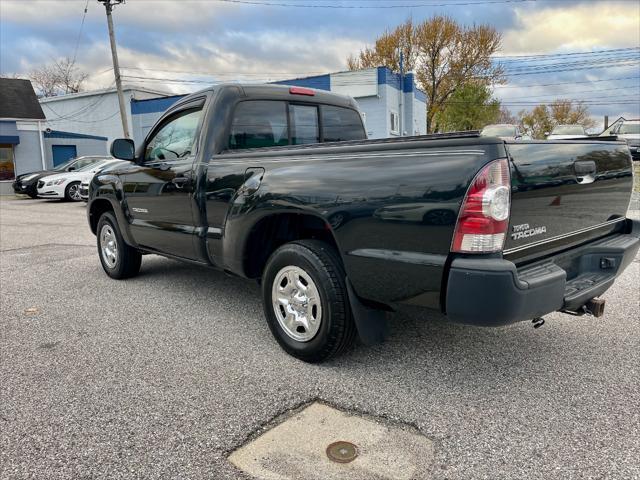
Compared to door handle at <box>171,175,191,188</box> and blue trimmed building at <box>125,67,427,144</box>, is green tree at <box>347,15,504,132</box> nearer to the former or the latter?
blue trimmed building at <box>125,67,427,144</box>

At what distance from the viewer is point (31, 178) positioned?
62.6ft

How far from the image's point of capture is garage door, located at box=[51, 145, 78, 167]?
2688 cm

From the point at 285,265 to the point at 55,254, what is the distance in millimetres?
5579

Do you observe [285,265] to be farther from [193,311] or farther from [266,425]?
[193,311]

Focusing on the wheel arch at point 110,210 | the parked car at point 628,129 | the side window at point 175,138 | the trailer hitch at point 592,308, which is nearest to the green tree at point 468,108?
the parked car at point 628,129

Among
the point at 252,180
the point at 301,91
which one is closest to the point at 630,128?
the point at 301,91

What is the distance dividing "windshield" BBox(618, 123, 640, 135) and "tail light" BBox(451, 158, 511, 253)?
24.1 metres

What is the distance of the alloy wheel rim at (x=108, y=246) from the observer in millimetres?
5891

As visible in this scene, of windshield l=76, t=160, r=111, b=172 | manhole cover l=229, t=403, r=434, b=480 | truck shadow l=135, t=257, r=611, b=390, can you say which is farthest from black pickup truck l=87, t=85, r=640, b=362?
windshield l=76, t=160, r=111, b=172

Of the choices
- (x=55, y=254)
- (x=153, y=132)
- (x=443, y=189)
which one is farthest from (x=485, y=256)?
(x=55, y=254)

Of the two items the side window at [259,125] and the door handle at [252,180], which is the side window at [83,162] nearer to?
the side window at [259,125]

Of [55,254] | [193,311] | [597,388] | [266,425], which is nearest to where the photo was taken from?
[266,425]

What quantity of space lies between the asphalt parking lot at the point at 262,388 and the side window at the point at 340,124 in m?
1.78

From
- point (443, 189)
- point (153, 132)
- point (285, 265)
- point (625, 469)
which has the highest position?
point (153, 132)
